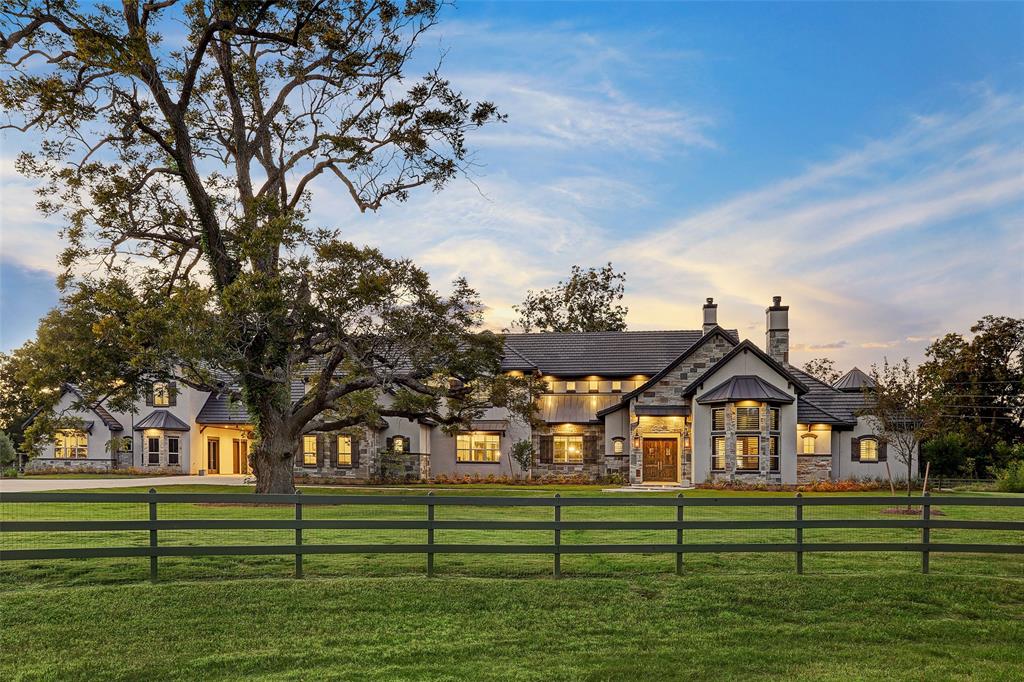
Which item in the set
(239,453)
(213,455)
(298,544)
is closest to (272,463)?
(298,544)

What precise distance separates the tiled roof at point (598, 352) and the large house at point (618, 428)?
8 cm

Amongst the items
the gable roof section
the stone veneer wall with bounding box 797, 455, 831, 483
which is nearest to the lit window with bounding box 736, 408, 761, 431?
the gable roof section

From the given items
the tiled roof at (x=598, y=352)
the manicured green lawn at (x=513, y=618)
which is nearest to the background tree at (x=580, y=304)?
the tiled roof at (x=598, y=352)

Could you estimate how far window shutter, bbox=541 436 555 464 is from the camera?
37.2 m

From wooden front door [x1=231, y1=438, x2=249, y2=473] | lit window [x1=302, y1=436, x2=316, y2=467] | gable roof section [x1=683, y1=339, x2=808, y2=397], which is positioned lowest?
wooden front door [x1=231, y1=438, x2=249, y2=473]

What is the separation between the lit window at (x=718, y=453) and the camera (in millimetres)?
31877

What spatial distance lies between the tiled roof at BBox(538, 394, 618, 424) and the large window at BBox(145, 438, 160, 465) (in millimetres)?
19938

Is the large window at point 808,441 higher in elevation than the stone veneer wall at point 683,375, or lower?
lower

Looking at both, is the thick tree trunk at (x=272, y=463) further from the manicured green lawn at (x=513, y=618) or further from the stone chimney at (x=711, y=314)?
the stone chimney at (x=711, y=314)

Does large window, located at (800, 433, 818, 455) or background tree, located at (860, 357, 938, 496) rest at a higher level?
background tree, located at (860, 357, 938, 496)

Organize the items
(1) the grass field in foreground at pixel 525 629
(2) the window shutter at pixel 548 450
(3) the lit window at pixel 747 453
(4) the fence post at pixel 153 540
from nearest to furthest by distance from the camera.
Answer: (1) the grass field in foreground at pixel 525 629 → (4) the fence post at pixel 153 540 → (3) the lit window at pixel 747 453 → (2) the window shutter at pixel 548 450

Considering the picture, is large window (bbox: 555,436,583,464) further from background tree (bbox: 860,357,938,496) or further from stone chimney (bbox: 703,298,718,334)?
background tree (bbox: 860,357,938,496)

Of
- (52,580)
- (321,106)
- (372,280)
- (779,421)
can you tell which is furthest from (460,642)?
(779,421)

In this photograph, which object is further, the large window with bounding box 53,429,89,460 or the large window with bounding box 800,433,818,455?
the large window with bounding box 53,429,89,460
